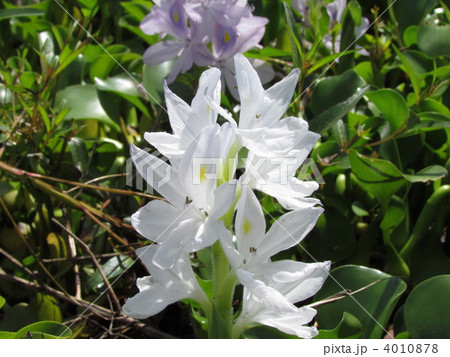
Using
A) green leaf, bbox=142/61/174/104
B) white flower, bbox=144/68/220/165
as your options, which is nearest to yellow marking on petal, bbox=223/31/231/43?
green leaf, bbox=142/61/174/104

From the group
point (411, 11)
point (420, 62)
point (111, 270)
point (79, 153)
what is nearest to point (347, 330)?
point (111, 270)

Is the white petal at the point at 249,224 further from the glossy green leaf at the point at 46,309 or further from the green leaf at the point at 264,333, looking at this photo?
the glossy green leaf at the point at 46,309

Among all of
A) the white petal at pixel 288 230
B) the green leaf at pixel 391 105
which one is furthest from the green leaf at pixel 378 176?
the white petal at pixel 288 230

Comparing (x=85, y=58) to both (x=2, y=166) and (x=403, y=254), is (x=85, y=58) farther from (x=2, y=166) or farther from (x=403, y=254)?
(x=403, y=254)

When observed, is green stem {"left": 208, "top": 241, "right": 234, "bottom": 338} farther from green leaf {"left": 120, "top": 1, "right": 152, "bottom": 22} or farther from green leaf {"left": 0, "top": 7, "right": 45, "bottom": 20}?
green leaf {"left": 120, "top": 1, "right": 152, "bottom": 22}

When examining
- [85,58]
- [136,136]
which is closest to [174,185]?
[136,136]

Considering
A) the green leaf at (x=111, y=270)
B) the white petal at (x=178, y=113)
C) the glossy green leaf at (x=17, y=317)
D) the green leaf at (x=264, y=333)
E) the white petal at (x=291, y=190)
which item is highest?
the white petal at (x=178, y=113)

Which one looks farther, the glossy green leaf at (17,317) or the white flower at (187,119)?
the glossy green leaf at (17,317)

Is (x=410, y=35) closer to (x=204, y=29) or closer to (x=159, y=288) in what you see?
(x=204, y=29)
